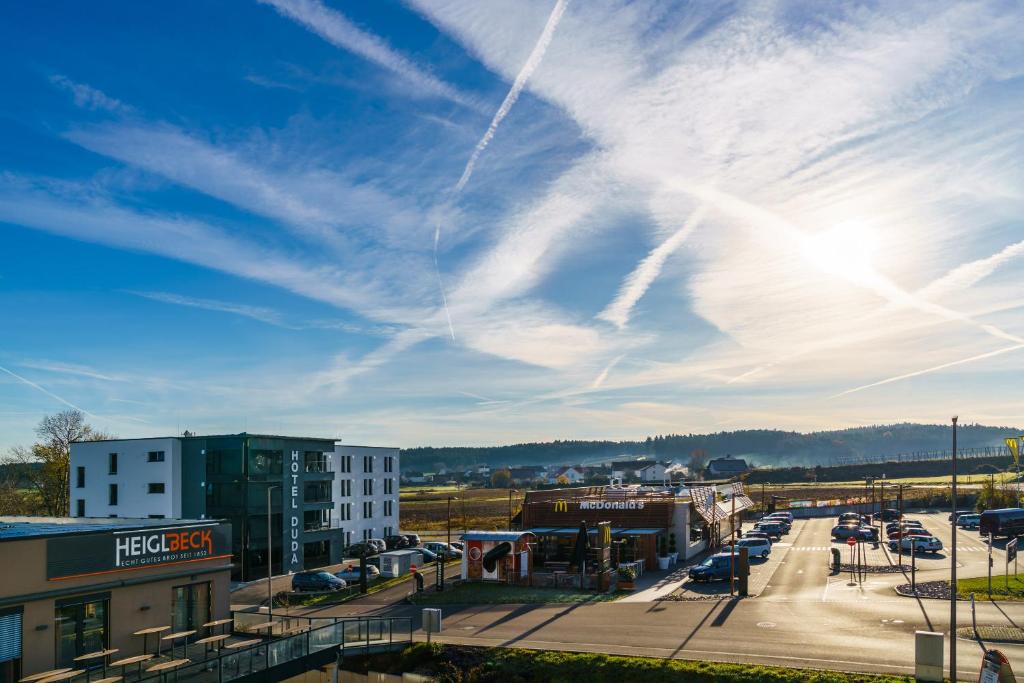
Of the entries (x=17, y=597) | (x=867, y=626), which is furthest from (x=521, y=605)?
(x=17, y=597)

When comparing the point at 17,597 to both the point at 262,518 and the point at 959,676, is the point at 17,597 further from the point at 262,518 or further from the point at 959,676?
the point at 262,518

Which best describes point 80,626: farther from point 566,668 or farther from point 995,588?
point 995,588

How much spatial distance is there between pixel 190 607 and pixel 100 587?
4957 mm

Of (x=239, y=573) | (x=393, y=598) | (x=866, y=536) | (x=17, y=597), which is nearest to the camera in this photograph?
(x=17, y=597)

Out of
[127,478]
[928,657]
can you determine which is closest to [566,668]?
[928,657]

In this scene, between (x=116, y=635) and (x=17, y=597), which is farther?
(x=116, y=635)

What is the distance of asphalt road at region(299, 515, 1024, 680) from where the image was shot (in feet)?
103

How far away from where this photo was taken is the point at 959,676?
28.1 m

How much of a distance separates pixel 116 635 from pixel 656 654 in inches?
842

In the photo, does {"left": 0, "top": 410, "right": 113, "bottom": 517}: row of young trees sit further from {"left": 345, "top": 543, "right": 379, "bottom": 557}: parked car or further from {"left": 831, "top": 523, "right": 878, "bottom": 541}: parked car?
{"left": 831, "top": 523, "right": 878, "bottom": 541}: parked car

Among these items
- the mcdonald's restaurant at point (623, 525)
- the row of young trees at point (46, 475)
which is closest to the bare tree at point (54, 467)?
the row of young trees at point (46, 475)

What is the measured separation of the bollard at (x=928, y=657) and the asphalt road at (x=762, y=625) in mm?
1111

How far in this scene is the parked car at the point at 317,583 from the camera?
176 ft

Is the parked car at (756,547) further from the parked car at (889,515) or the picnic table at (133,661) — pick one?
the picnic table at (133,661)
